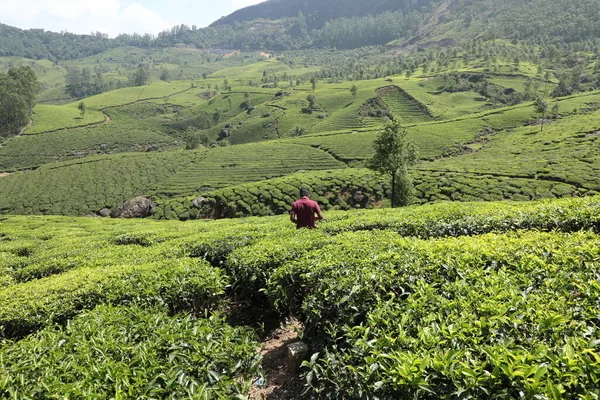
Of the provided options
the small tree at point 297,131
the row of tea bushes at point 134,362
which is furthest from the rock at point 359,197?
the small tree at point 297,131

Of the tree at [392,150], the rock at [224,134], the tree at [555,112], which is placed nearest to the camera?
the tree at [392,150]

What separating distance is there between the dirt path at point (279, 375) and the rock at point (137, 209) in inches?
2277

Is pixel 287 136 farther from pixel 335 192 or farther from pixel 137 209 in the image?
pixel 137 209

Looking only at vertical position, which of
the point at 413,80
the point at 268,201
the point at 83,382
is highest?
the point at 413,80

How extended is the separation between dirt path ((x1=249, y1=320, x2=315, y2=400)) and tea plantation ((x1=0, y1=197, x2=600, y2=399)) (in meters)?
0.70

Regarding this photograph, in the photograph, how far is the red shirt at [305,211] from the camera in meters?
13.1

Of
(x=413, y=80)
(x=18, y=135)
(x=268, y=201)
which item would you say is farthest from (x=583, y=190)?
(x=18, y=135)

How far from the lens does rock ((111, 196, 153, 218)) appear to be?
6047cm

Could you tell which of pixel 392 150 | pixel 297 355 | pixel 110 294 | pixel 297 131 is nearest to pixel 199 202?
pixel 392 150

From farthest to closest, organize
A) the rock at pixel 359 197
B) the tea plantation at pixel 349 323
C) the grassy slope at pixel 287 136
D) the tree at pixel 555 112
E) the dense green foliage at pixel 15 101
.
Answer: the dense green foliage at pixel 15 101 → the tree at pixel 555 112 → the grassy slope at pixel 287 136 → the rock at pixel 359 197 → the tea plantation at pixel 349 323

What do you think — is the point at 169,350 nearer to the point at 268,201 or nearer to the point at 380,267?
the point at 380,267

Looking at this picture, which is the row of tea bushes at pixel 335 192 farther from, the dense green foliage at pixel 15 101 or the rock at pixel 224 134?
the dense green foliage at pixel 15 101

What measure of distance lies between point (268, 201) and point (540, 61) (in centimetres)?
18920

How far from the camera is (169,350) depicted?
188 inches
